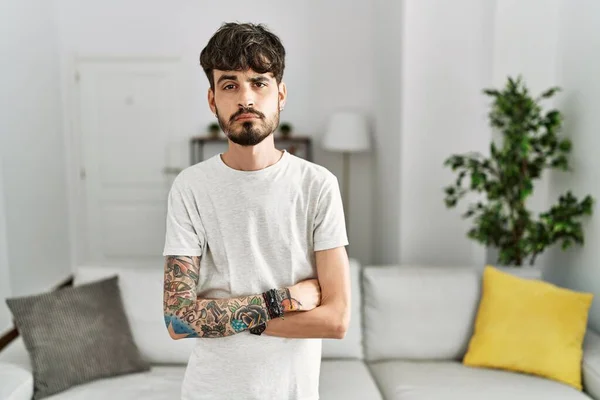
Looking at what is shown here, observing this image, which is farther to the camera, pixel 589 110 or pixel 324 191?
pixel 589 110

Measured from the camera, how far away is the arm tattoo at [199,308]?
1.16 metres

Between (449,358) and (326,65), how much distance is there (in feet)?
10.3

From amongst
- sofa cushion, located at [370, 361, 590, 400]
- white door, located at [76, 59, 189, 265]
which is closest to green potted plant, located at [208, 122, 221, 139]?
white door, located at [76, 59, 189, 265]

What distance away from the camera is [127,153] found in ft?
17.2

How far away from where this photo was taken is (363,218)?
5168 mm

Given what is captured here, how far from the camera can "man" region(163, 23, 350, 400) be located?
1174mm

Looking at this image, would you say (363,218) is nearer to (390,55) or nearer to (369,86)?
(369,86)

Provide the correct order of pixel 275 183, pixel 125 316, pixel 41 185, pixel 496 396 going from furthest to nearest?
pixel 41 185, pixel 125 316, pixel 496 396, pixel 275 183

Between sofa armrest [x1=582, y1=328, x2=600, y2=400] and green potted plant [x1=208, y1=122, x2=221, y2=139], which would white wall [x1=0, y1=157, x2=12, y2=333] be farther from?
sofa armrest [x1=582, y1=328, x2=600, y2=400]

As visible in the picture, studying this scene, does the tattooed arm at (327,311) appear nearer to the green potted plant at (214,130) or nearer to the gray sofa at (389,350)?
the gray sofa at (389,350)

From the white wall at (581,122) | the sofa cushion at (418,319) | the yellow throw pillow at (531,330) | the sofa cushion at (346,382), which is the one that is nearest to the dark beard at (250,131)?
the sofa cushion at (346,382)

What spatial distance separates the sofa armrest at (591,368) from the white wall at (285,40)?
9.08ft

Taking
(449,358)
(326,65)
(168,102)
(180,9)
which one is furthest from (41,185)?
(449,358)

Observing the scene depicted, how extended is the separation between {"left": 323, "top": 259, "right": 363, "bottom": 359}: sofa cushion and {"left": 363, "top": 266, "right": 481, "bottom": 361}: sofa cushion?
0.05 meters
